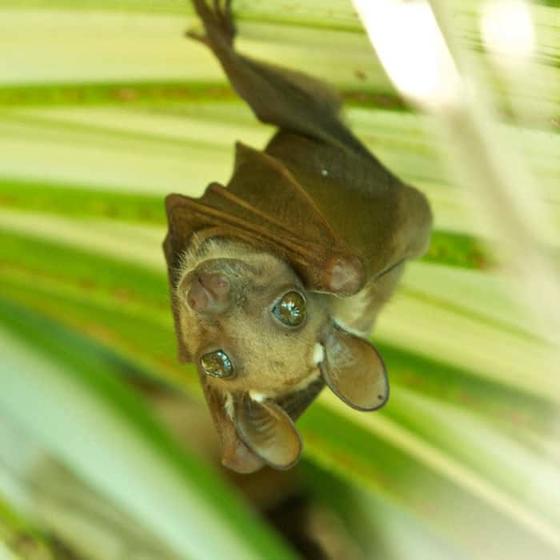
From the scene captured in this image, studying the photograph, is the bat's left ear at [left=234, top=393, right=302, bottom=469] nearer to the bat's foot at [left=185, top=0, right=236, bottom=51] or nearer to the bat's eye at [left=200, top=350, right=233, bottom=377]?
the bat's eye at [left=200, top=350, right=233, bottom=377]

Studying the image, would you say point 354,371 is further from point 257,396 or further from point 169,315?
point 169,315

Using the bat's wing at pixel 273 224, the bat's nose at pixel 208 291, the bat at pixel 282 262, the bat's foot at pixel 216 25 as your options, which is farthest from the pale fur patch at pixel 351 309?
the bat's foot at pixel 216 25

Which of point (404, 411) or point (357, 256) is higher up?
point (357, 256)

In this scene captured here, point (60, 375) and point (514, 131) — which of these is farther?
point (60, 375)

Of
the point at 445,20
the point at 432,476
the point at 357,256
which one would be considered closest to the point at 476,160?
the point at 445,20

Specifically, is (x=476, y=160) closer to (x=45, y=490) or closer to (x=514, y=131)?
(x=514, y=131)

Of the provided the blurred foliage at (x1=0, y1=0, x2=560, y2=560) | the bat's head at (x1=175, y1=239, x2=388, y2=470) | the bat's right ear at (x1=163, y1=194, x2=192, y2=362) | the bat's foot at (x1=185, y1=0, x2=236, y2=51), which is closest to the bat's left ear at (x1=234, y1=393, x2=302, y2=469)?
the bat's head at (x1=175, y1=239, x2=388, y2=470)

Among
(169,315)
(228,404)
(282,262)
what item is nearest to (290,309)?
(282,262)
